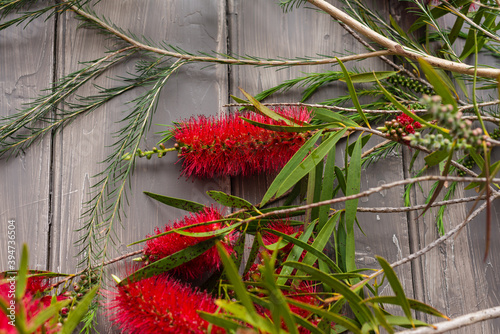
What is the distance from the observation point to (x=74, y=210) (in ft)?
2.51

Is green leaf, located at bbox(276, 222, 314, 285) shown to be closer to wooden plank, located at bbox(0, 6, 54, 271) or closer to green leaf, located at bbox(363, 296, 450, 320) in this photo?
green leaf, located at bbox(363, 296, 450, 320)

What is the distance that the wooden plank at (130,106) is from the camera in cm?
76

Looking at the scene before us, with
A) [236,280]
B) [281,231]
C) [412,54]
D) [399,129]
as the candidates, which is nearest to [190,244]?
[281,231]

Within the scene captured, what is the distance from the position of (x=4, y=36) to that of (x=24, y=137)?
0.22 meters

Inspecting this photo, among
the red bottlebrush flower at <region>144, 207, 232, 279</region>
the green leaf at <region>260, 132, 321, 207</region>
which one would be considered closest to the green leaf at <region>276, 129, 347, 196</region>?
the green leaf at <region>260, 132, 321, 207</region>

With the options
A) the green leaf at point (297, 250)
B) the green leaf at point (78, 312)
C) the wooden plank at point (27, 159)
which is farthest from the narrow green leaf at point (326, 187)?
the wooden plank at point (27, 159)

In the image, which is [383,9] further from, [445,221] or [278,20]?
[445,221]

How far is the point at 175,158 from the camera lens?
2.57ft

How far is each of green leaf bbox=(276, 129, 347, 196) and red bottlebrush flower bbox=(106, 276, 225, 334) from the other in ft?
0.69

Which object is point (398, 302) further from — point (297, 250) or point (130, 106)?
point (130, 106)

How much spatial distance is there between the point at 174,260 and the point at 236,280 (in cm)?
24

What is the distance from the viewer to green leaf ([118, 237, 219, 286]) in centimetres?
61

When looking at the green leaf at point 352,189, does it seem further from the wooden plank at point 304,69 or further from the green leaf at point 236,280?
the green leaf at point 236,280

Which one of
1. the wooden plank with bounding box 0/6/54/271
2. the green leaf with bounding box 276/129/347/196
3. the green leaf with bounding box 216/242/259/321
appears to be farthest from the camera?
the wooden plank with bounding box 0/6/54/271
